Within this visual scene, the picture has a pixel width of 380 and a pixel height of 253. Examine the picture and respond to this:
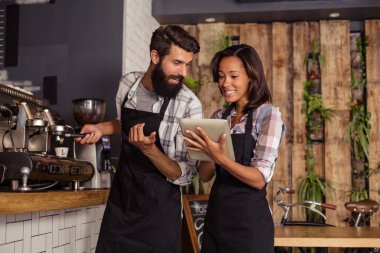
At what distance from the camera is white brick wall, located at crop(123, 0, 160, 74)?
4359mm

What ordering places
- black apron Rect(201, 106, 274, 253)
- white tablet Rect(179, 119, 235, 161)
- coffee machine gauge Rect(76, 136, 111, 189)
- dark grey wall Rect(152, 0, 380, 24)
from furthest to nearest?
dark grey wall Rect(152, 0, 380, 24), coffee machine gauge Rect(76, 136, 111, 189), black apron Rect(201, 106, 274, 253), white tablet Rect(179, 119, 235, 161)

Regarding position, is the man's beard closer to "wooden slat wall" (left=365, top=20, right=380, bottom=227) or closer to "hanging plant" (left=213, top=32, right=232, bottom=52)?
"hanging plant" (left=213, top=32, right=232, bottom=52)

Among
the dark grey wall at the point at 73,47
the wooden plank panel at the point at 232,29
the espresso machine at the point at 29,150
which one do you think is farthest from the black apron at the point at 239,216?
the wooden plank panel at the point at 232,29

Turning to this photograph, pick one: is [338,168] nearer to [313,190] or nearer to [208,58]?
[313,190]

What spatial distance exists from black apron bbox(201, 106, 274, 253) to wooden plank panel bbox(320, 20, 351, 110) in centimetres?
349

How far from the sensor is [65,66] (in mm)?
4254

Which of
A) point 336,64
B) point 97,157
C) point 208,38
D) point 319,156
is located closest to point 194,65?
point 208,38

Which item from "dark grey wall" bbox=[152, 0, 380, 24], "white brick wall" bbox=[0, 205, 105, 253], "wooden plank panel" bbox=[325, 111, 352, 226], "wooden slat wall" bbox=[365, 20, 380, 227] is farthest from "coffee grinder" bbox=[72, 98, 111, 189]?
"wooden slat wall" bbox=[365, 20, 380, 227]

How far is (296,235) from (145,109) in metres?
1.60

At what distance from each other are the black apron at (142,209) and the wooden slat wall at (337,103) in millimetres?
3090

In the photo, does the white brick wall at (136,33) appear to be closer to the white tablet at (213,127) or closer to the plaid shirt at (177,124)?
the plaid shirt at (177,124)

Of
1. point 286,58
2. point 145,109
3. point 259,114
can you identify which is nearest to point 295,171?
point 286,58

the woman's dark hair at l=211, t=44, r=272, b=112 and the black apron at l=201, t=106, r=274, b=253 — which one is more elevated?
the woman's dark hair at l=211, t=44, r=272, b=112

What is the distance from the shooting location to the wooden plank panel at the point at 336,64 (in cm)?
536
